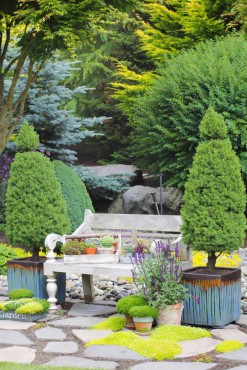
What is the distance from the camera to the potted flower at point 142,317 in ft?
19.0

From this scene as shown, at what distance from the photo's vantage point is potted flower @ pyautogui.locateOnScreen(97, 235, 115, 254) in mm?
7004

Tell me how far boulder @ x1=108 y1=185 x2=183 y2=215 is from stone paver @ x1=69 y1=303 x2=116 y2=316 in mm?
7696

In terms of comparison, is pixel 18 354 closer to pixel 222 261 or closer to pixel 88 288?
pixel 88 288

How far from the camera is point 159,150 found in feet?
42.7

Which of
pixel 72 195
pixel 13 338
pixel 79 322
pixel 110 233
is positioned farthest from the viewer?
pixel 72 195

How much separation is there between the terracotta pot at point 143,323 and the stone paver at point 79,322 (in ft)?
1.86

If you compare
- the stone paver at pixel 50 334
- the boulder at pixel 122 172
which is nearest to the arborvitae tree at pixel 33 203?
the stone paver at pixel 50 334

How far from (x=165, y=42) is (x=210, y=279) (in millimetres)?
12728

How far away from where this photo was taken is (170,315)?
598 cm

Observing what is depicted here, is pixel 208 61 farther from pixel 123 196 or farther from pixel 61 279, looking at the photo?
pixel 61 279

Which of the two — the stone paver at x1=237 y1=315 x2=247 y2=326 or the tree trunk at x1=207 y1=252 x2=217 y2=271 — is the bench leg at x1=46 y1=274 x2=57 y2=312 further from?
the stone paver at x1=237 y1=315 x2=247 y2=326

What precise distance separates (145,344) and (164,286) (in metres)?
0.82

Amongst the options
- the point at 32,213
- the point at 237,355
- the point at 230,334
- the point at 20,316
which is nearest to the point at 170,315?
the point at 230,334

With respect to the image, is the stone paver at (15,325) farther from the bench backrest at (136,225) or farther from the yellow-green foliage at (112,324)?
the bench backrest at (136,225)
